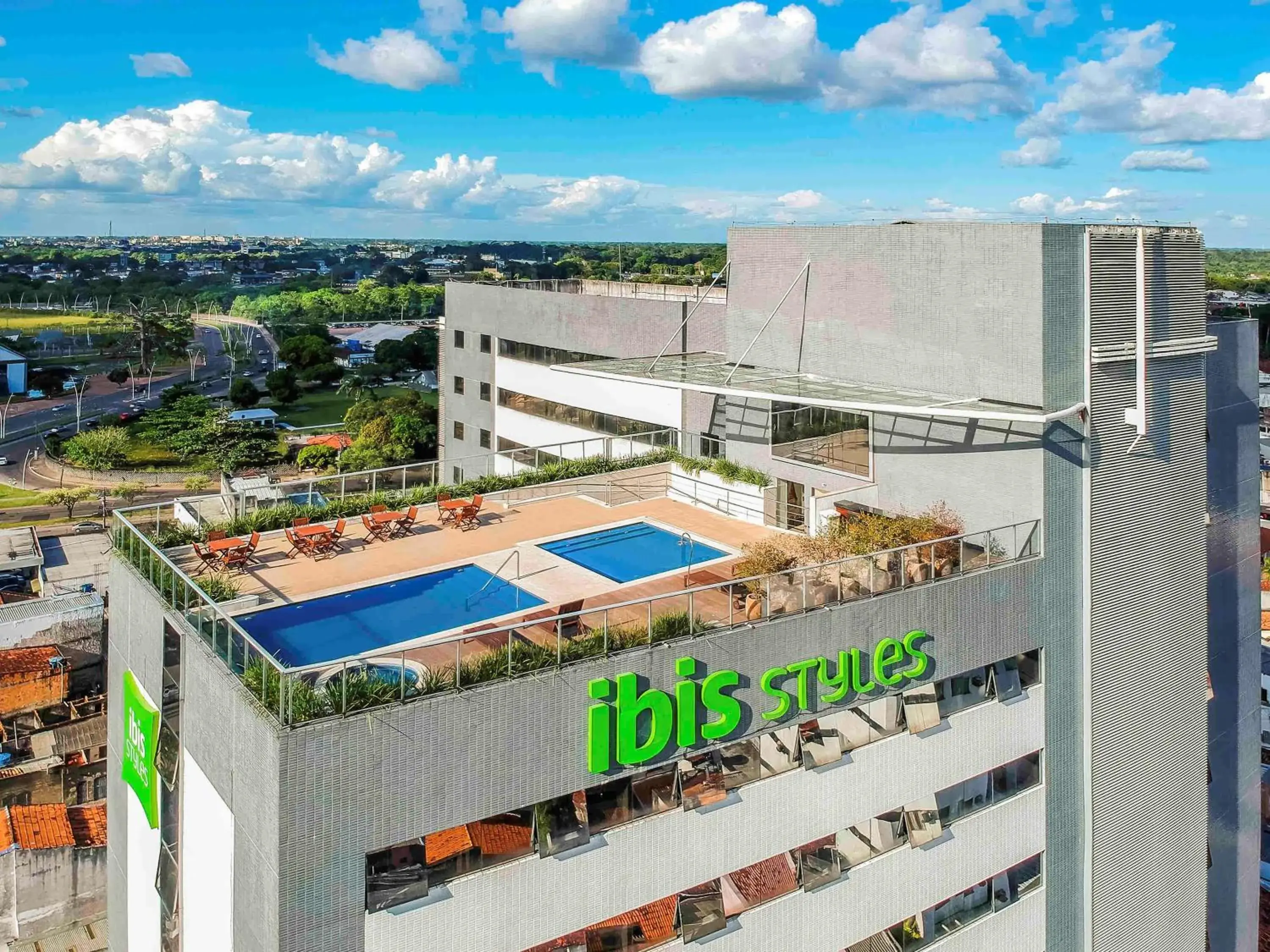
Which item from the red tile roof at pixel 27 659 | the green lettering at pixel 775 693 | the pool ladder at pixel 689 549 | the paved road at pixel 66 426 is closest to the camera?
the green lettering at pixel 775 693

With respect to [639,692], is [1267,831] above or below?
below

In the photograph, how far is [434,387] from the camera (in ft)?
413

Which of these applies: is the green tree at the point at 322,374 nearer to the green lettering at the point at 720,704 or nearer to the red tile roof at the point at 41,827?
the red tile roof at the point at 41,827

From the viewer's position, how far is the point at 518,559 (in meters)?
18.6

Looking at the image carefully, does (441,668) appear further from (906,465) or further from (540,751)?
(906,465)

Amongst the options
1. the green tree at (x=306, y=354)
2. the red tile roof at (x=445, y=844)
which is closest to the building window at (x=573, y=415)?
the red tile roof at (x=445, y=844)

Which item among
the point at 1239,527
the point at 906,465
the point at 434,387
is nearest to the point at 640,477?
the point at 906,465

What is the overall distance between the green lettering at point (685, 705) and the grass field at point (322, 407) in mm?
93124

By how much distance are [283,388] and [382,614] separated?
107939 mm

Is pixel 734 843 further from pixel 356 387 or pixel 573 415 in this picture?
pixel 356 387

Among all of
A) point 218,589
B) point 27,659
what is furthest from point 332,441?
point 218,589

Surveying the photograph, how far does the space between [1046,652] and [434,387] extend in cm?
11430

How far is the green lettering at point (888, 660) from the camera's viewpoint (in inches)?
574

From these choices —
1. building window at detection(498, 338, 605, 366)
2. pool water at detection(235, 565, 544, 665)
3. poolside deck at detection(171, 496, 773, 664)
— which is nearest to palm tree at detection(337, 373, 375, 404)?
building window at detection(498, 338, 605, 366)
